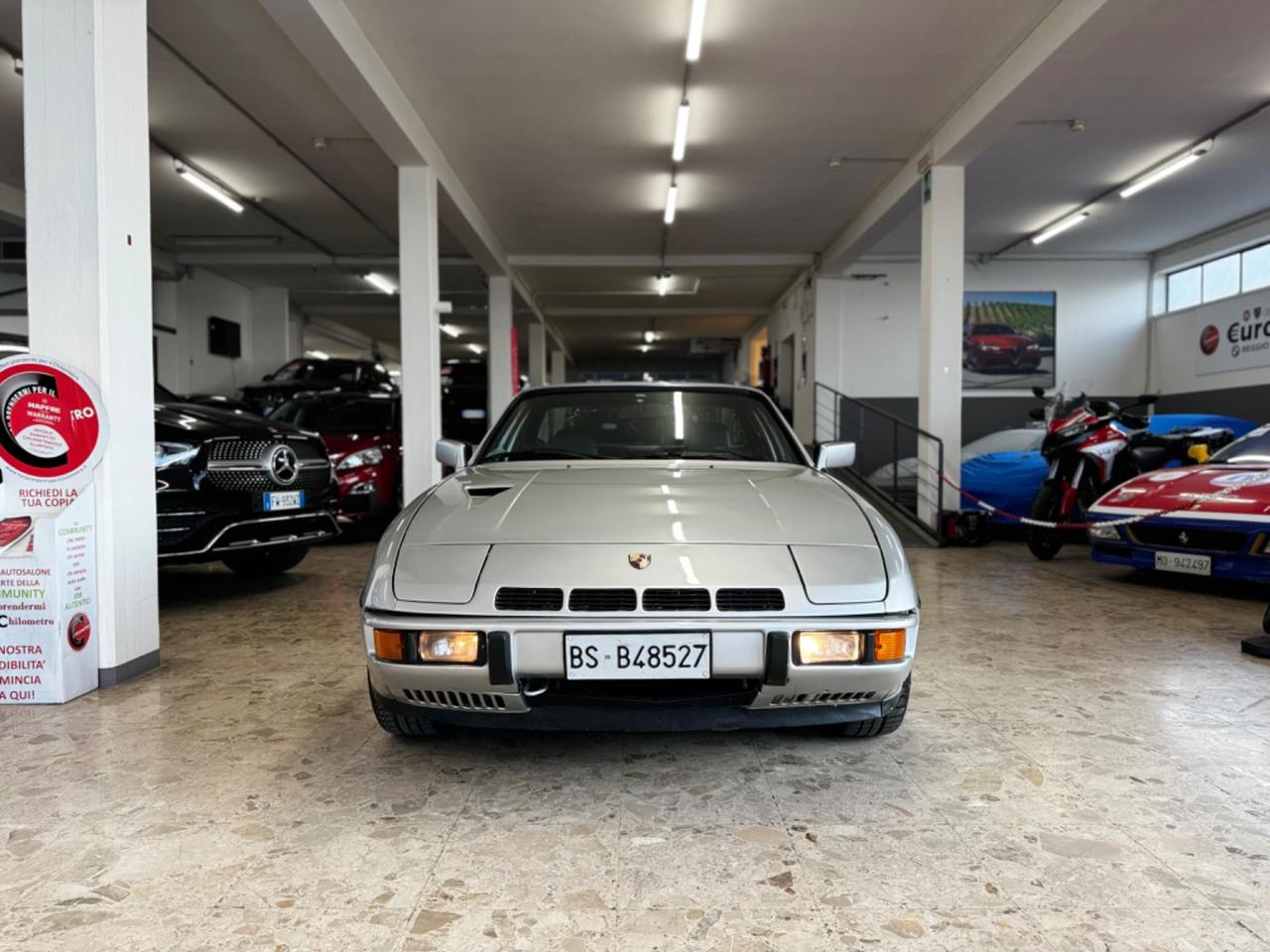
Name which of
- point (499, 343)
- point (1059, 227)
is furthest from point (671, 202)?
point (1059, 227)

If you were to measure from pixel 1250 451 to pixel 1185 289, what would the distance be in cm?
936

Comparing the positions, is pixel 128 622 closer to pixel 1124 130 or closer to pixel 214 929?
pixel 214 929

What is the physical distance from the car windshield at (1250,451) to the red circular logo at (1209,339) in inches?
319

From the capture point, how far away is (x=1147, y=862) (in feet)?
5.60

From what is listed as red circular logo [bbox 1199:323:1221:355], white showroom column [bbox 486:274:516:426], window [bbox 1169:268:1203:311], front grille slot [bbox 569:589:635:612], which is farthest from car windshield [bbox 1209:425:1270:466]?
white showroom column [bbox 486:274:516:426]

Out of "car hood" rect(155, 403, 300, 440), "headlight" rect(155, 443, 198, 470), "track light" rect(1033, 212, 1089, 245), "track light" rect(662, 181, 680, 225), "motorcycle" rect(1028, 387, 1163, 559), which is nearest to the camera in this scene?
"headlight" rect(155, 443, 198, 470)

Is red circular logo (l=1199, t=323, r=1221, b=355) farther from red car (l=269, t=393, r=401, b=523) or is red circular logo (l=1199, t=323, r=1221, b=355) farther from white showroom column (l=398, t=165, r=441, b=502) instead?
red car (l=269, t=393, r=401, b=523)

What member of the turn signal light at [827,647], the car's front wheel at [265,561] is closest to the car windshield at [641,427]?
the turn signal light at [827,647]

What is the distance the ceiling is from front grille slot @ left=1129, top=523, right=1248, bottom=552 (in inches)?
127

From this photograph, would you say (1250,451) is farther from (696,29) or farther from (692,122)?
(692,122)

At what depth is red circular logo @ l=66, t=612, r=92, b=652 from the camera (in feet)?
9.45

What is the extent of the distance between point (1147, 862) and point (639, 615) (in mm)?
1191

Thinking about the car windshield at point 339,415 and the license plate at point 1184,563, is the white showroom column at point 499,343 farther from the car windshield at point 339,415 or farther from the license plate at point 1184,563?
the license plate at point 1184,563

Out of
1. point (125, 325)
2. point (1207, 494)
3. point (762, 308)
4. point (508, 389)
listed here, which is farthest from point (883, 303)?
→ point (125, 325)
